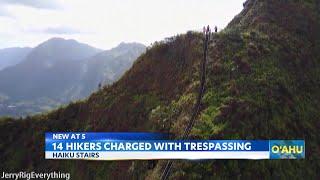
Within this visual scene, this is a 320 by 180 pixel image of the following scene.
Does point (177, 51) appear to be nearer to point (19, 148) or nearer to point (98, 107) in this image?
point (98, 107)

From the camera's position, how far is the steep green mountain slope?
29359 millimetres

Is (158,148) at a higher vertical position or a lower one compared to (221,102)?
lower

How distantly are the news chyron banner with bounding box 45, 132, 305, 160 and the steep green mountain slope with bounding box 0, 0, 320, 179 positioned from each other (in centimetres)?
60

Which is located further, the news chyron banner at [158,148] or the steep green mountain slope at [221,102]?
the steep green mountain slope at [221,102]

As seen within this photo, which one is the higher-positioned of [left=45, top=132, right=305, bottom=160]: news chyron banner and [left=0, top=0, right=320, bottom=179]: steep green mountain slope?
[left=0, top=0, right=320, bottom=179]: steep green mountain slope

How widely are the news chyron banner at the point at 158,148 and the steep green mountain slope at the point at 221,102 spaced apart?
60cm

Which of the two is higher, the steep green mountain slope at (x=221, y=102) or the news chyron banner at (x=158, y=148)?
the steep green mountain slope at (x=221, y=102)

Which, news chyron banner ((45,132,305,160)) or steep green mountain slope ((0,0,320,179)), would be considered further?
steep green mountain slope ((0,0,320,179))

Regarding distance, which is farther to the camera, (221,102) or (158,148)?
(221,102)

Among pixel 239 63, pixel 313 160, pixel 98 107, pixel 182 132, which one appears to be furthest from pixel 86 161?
pixel 313 160

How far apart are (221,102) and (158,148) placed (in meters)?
6.05

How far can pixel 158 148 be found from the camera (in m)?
28.4

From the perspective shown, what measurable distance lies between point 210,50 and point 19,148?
23376 millimetres

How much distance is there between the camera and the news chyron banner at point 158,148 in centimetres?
2745
